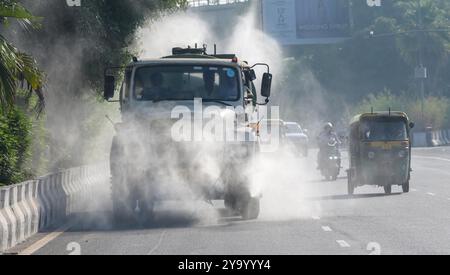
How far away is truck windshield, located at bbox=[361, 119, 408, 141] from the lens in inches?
1223

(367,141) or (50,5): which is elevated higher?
(50,5)

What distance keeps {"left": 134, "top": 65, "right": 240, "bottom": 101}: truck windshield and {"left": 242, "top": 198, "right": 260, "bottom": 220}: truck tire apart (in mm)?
1946

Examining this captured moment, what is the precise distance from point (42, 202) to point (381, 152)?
1104 centimetres

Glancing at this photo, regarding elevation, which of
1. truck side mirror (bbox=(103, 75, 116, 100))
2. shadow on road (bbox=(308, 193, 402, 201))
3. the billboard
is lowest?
shadow on road (bbox=(308, 193, 402, 201))

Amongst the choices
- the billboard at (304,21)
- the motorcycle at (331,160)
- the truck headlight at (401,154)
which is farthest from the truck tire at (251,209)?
the billboard at (304,21)

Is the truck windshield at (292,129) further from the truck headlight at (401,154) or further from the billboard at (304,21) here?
the truck headlight at (401,154)

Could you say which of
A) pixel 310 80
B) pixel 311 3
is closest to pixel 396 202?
pixel 311 3

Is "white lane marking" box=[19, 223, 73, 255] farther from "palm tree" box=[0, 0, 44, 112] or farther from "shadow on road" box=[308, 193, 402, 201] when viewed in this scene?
"shadow on road" box=[308, 193, 402, 201]

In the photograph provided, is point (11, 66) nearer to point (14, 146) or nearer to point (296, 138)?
point (14, 146)

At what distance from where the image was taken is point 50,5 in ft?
104

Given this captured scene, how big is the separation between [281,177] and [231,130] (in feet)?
64.9

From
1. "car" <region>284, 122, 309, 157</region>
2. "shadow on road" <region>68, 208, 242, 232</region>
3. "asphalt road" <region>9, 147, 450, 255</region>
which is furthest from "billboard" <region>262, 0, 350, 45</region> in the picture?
"shadow on road" <region>68, 208, 242, 232</region>
